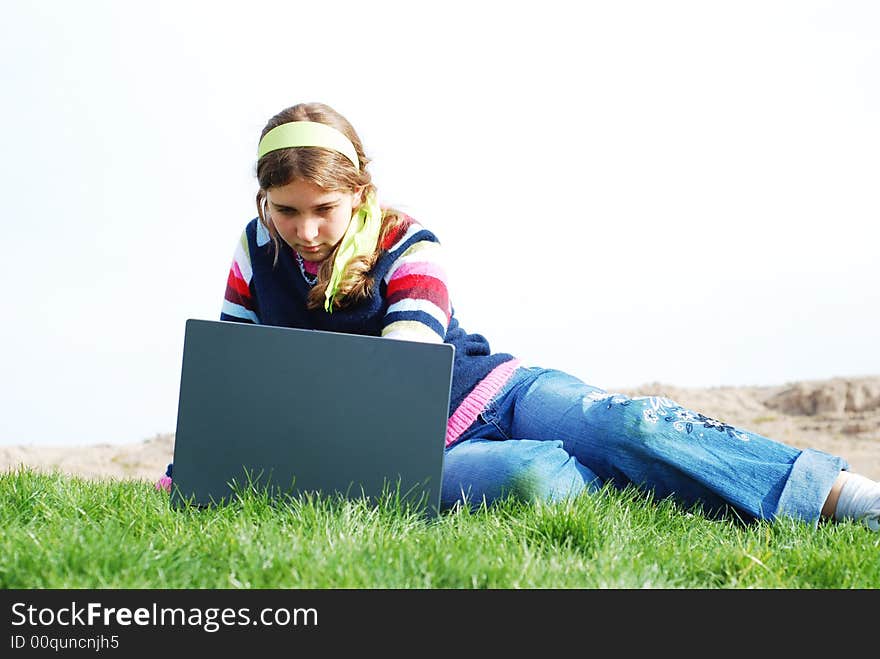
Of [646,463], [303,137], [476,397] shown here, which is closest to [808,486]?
[646,463]

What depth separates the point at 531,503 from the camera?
2.29m

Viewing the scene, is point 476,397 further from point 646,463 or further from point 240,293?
point 240,293

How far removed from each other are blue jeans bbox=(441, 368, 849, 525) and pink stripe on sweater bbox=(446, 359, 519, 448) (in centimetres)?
5

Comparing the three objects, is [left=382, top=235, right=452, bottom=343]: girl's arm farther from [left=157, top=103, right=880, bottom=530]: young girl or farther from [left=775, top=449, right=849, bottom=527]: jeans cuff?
[left=775, top=449, right=849, bottom=527]: jeans cuff

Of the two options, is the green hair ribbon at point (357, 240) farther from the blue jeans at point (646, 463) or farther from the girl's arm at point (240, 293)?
the blue jeans at point (646, 463)

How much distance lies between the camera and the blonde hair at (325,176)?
2.47 metres

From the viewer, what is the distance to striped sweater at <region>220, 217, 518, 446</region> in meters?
2.55

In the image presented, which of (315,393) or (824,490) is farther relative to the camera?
(824,490)

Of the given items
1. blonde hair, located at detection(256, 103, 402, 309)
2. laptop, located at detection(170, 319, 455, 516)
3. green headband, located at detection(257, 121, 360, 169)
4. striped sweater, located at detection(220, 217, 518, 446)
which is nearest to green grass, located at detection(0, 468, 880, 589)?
laptop, located at detection(170, 319, 455, 516)
